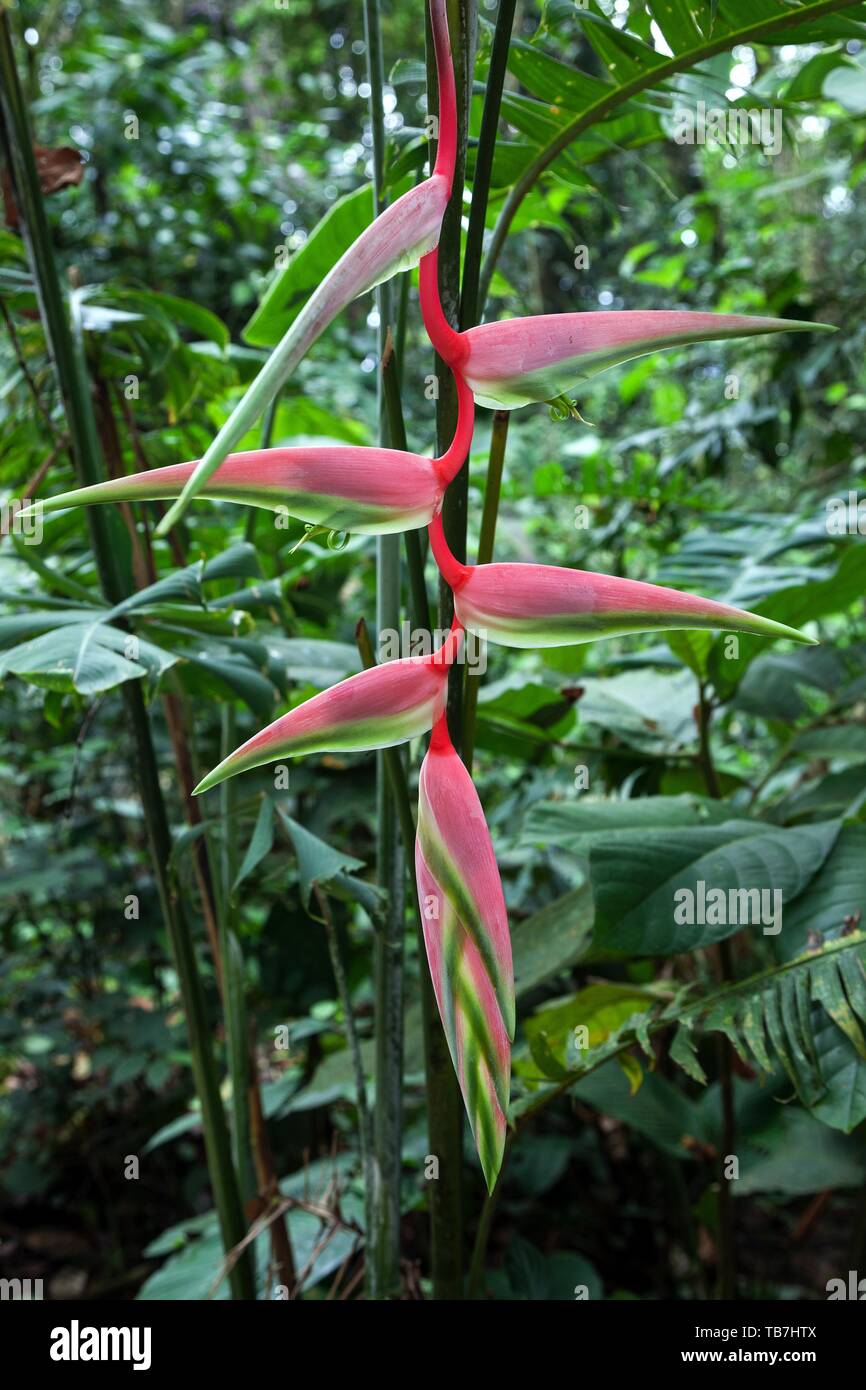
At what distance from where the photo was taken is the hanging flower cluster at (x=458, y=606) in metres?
0.28

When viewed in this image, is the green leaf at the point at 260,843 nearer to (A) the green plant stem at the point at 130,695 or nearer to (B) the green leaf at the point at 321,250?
(A) the green plant stem at the point at 130,695

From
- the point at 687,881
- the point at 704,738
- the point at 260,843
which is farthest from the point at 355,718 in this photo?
the point at 704,738

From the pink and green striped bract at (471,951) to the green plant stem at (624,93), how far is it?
331mm

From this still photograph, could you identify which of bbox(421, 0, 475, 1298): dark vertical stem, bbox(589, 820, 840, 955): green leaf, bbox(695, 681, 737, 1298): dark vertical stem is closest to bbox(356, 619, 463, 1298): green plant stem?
bbox(421, 0, 475, 1298): dark vertical stem

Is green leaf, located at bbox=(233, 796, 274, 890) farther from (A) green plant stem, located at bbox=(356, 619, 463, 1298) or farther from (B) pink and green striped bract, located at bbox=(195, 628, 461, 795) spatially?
(B) pink and green striped bract, located at bbox=(195, 628, 461, 795)

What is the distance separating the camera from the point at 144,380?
87 centimetres

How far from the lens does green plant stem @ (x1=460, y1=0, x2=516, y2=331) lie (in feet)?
1.36

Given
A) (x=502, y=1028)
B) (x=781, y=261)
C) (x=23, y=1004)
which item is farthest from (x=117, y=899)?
(x=781, y=261)

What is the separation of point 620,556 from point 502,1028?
4.15ft

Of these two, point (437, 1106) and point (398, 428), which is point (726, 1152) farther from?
point (398, 428)

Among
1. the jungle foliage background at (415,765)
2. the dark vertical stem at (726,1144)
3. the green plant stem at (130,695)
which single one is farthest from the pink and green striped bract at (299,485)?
the dark vertical stem at (726,1144)

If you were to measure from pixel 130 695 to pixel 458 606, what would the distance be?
0.38 metres
